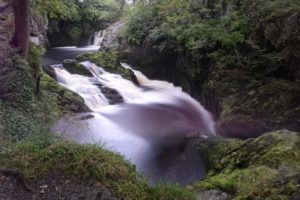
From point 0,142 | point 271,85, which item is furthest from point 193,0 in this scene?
point 0,142

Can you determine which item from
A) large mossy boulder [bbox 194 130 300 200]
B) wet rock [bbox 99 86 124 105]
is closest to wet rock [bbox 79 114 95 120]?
wet rock [bbox 99 86 124 105]

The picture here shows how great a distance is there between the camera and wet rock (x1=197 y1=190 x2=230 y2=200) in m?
4.88

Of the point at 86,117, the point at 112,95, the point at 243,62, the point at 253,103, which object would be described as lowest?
the point at 86,117

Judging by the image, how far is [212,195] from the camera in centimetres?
496

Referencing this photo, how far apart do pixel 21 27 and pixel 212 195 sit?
568 centimetres

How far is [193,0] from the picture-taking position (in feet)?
43.5

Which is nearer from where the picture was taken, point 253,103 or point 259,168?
point 259,168

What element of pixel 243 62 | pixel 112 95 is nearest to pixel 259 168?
pixel 243 62

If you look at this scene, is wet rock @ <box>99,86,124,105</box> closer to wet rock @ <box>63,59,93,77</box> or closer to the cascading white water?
the cascading white water

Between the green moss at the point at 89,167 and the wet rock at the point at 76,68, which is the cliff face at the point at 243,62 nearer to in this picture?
the wet rock at the point at 76,68

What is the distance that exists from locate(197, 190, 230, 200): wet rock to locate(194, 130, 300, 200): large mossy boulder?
115 millimetres

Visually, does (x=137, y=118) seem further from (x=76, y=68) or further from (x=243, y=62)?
(x=76, y=68)

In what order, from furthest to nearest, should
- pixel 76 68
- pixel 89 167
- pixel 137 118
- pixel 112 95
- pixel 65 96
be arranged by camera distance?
1. pixel 76 68
2. pixel 112 95
3. pixel 137 118
4. pixel 65 96
5. pixel 89 167

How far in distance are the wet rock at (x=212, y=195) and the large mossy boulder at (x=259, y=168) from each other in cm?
12
